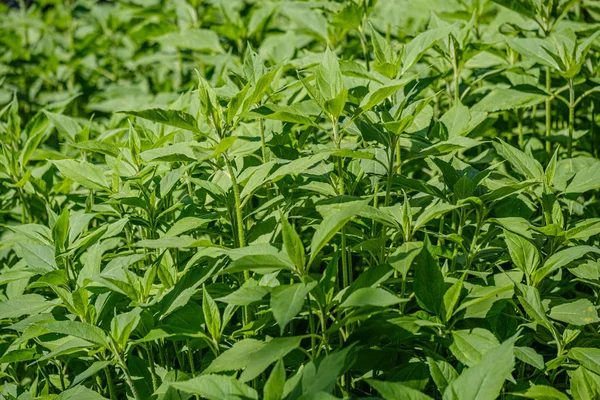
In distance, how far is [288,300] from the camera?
1229 millimetres

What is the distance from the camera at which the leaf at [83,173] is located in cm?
184

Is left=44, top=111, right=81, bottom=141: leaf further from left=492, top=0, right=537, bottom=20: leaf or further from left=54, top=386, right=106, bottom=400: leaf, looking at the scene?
left=492, top=0, right=537, bottom=20: leaf

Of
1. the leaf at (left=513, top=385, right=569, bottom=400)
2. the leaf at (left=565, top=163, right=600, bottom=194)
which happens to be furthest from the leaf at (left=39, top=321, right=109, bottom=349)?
the leaf at (left=565, top=163, right=600, bottom=194)

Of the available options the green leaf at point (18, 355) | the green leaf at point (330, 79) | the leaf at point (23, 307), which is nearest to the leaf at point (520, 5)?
the green leaf at point (330, 79)

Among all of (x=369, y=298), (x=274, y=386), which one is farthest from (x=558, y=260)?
(x=274, y=386)

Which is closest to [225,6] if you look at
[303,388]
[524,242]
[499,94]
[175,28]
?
[175,28]

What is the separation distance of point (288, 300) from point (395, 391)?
267 millimetres

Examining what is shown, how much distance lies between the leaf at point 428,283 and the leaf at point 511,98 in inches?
37.3

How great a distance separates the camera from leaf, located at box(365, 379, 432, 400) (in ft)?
3.97

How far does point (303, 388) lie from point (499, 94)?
1.52 m

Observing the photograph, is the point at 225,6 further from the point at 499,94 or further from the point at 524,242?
the point at 524,242

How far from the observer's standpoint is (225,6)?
3.36 m

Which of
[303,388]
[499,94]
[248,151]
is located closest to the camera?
[303,388]

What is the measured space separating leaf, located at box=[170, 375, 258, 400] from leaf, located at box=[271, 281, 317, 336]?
0.16 metres
